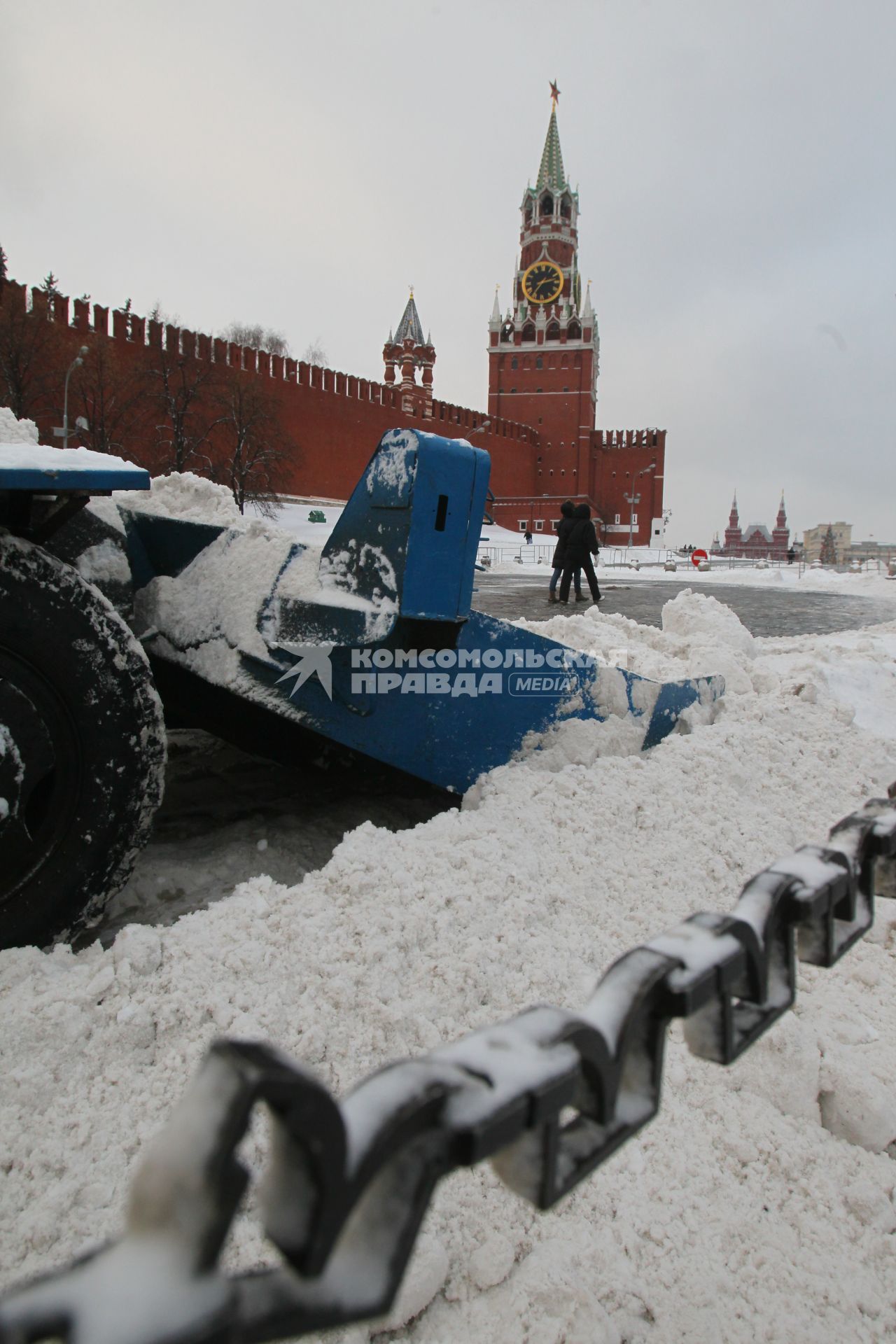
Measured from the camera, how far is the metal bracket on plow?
44 centimetres

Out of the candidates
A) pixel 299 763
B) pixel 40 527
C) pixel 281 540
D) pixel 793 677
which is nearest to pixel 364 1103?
pixel 40 527

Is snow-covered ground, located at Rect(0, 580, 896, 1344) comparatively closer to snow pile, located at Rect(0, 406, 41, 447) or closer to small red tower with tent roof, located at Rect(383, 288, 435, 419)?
snow pile, located at Rect(0, 406, 41, 447)

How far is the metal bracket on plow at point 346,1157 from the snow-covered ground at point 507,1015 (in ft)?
1.88

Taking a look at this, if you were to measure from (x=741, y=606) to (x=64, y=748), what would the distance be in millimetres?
10717

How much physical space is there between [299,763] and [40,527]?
4.26 feet

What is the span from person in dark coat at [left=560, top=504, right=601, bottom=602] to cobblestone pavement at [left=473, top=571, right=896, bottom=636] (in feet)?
1.40

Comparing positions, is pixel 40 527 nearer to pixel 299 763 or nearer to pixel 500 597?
pixel 299 763

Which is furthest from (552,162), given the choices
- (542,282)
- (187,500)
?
(187,500)

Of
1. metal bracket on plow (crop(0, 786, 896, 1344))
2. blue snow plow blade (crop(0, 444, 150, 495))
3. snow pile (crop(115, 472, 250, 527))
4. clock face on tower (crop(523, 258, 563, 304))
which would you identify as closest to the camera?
metal bracket on plow (crop(0, 786, 896, 1344))

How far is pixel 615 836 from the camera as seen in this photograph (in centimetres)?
210

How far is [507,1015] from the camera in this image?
58.6 inches

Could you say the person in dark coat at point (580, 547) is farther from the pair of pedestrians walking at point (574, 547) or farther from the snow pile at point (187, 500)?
the snow pile at point (187, 500)

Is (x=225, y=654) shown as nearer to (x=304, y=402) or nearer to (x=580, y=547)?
(x=580, y=547)

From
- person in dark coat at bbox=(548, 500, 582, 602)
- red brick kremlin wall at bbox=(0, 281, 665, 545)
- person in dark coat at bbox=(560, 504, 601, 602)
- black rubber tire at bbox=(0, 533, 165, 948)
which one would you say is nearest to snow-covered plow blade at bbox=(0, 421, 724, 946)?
black rubber tire at bbox=(0, 533, 165, 948)
